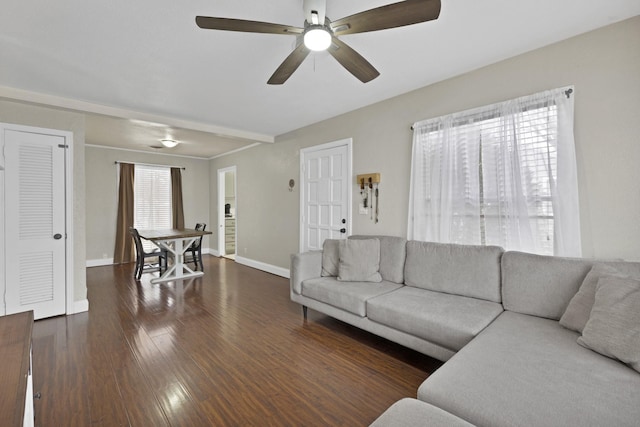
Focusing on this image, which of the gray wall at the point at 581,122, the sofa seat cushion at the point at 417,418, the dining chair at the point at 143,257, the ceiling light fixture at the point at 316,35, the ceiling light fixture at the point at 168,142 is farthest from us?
the ceiling light fixture at the point at 168,142

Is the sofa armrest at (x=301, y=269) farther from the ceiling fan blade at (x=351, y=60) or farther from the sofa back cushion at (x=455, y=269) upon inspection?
the ceiling fan blade at (x=351, y=60)

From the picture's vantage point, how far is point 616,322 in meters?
1.49

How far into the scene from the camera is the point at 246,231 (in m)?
6.23

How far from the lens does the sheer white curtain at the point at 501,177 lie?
227cm

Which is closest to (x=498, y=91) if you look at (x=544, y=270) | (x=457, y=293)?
(x=544, y=270)

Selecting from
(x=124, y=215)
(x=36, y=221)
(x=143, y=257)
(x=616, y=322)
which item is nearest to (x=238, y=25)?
(x=616, y=322)

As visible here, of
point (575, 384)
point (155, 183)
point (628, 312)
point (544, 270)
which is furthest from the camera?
point (155, 183)

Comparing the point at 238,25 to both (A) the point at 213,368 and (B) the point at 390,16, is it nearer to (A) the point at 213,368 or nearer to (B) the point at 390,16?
(B) the point at 390,16

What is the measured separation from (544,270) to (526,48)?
1.84 metres

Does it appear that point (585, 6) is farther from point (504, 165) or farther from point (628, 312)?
point (628, 312)

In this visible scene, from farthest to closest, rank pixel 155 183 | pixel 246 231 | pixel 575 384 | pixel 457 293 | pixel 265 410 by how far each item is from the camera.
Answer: pixel 155 183
pixel 246 231
pixel 457 293
pixel 265 410
pixel 575 384

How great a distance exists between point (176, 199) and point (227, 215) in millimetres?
1561

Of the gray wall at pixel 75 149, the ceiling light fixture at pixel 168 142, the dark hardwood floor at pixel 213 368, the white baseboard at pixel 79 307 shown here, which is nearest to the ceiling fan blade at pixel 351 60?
the dark hardwood floor at pixel 213 368

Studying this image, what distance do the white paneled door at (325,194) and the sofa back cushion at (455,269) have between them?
49.3 inches
